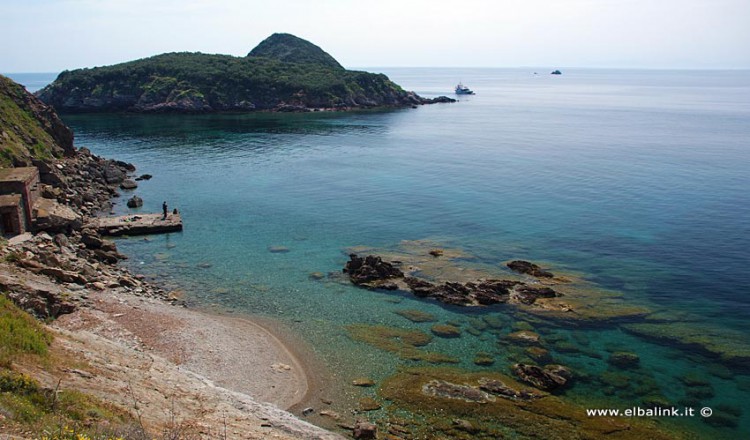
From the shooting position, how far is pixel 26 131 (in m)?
68.5

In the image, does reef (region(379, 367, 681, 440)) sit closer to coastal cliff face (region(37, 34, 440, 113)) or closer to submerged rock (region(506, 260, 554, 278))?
submerged rock (region(506, 260, 554, 278))

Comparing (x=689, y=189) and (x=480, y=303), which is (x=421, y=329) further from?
(x=689, y=189)

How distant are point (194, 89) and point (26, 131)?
10855cm

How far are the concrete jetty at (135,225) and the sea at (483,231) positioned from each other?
180cm

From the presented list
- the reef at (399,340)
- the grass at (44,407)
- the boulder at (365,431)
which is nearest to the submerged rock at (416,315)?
the reef at (399,340)

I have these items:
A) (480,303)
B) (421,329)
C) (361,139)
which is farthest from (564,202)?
(361,139)

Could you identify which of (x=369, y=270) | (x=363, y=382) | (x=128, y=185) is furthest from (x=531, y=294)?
(x=128, y=185)

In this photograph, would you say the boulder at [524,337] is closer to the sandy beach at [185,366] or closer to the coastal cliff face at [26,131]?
the sandy beach at [185,366]

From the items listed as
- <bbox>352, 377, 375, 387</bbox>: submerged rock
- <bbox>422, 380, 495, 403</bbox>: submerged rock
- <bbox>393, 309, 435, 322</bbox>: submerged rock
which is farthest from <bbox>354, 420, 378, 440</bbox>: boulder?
<bbox>393, 309, 435, 322</bbox>: submerged rock

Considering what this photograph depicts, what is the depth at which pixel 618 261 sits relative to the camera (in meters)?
48.6

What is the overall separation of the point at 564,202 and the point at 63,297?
5616cm

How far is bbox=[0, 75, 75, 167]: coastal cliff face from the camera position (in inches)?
2292

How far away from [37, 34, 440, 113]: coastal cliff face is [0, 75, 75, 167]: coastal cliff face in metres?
91.0

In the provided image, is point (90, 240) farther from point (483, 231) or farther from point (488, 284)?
point (483, 231)
